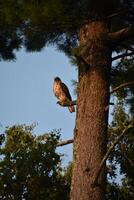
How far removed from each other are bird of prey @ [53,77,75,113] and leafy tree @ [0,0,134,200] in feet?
8.72

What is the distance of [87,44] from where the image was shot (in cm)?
795

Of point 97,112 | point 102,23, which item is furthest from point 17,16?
point 97,112

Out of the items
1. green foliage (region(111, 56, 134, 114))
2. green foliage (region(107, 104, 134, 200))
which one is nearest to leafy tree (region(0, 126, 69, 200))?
green foliage (region(107, 104, 134, 200))

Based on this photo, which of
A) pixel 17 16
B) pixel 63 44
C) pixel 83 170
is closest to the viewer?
pixel 83 170

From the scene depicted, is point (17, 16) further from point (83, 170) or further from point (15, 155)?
point (15, 155)

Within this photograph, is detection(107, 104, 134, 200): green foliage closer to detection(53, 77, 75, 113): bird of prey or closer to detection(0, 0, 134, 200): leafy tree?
detection(53, 77, 75, 113): bird of prey

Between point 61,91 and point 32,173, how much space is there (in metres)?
4.30

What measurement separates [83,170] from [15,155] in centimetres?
879

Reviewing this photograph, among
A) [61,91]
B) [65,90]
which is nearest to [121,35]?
[61,91]

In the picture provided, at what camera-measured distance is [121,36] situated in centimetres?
788

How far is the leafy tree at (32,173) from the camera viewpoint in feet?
49.7

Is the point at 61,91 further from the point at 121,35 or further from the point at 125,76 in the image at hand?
the point at 121,35

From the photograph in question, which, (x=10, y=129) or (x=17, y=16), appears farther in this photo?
(x=10, y=129)

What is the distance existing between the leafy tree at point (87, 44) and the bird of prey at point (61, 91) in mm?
2658
